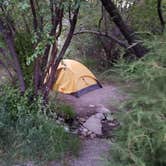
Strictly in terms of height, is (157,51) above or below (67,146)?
above

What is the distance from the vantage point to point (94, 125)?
532 centimetres

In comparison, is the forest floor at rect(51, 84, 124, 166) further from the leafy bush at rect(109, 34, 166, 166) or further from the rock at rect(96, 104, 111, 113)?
the leafy bush at rect(109, 34, 166, 166)

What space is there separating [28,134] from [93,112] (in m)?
2.14

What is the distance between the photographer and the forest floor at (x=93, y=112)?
9.30 ft

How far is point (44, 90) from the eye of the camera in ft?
15.6

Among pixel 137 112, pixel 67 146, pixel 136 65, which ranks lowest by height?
pixel 67 146

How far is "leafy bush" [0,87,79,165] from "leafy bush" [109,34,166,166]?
1.81m

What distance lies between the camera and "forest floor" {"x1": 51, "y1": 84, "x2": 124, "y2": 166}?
2.83m

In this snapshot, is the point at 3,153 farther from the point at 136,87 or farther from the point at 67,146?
the point at 136,87

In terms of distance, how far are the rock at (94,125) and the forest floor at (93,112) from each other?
27 cm

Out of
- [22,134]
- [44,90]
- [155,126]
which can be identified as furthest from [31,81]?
[155,126]

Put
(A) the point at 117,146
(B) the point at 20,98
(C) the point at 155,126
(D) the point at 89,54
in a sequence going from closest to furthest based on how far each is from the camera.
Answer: (C) the point at 155,126
(A) the point at 117,146
(B) the point at 20,98
(D) the point at 89,54

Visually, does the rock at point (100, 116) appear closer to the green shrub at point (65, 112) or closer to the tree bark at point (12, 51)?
the green shrub at point (65, 112)

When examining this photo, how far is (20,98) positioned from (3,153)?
793 millimetres
